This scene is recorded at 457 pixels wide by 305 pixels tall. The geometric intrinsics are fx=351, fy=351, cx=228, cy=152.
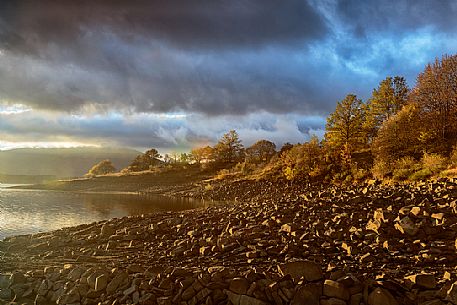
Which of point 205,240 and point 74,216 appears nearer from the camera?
point 205,240

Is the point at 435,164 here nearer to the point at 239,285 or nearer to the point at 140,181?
the point at 239,285

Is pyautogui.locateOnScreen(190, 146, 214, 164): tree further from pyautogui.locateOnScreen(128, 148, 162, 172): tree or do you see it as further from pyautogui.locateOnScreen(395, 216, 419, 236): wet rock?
pyautogui.locateOnScreen(395, 216, 419, 236): wet rock

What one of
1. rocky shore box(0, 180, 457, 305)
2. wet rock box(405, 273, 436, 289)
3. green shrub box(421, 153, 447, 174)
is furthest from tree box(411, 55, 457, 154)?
wet rock box(405, 273, 436, 289)

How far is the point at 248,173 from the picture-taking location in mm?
67625

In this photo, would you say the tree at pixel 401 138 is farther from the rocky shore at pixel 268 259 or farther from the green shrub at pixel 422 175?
the rocky shore at pixel 268 259

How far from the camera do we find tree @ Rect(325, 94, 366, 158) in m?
53.5

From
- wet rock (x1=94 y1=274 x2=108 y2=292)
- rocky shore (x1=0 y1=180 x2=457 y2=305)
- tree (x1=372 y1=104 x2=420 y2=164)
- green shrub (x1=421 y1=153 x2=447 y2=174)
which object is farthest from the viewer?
tree (x1=372 y1=104 x2=420 y2=164)

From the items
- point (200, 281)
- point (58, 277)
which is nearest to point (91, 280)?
point (58, 277)

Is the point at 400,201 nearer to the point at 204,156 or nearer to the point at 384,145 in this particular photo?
the point at 384,145

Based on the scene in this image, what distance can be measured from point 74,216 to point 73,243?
49.9ft

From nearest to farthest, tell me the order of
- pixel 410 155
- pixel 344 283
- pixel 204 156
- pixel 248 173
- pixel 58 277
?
pixel 344 283 < pixel 58 277 < pixel 410 155 < pixel 248 173 < pixel 204 156

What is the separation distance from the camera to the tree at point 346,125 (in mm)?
53531

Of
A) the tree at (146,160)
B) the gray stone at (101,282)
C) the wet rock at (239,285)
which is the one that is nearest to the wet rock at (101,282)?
the gray stone at (101,282)

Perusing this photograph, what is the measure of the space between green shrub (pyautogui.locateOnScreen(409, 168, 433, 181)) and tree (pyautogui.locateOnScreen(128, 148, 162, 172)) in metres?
90.9
